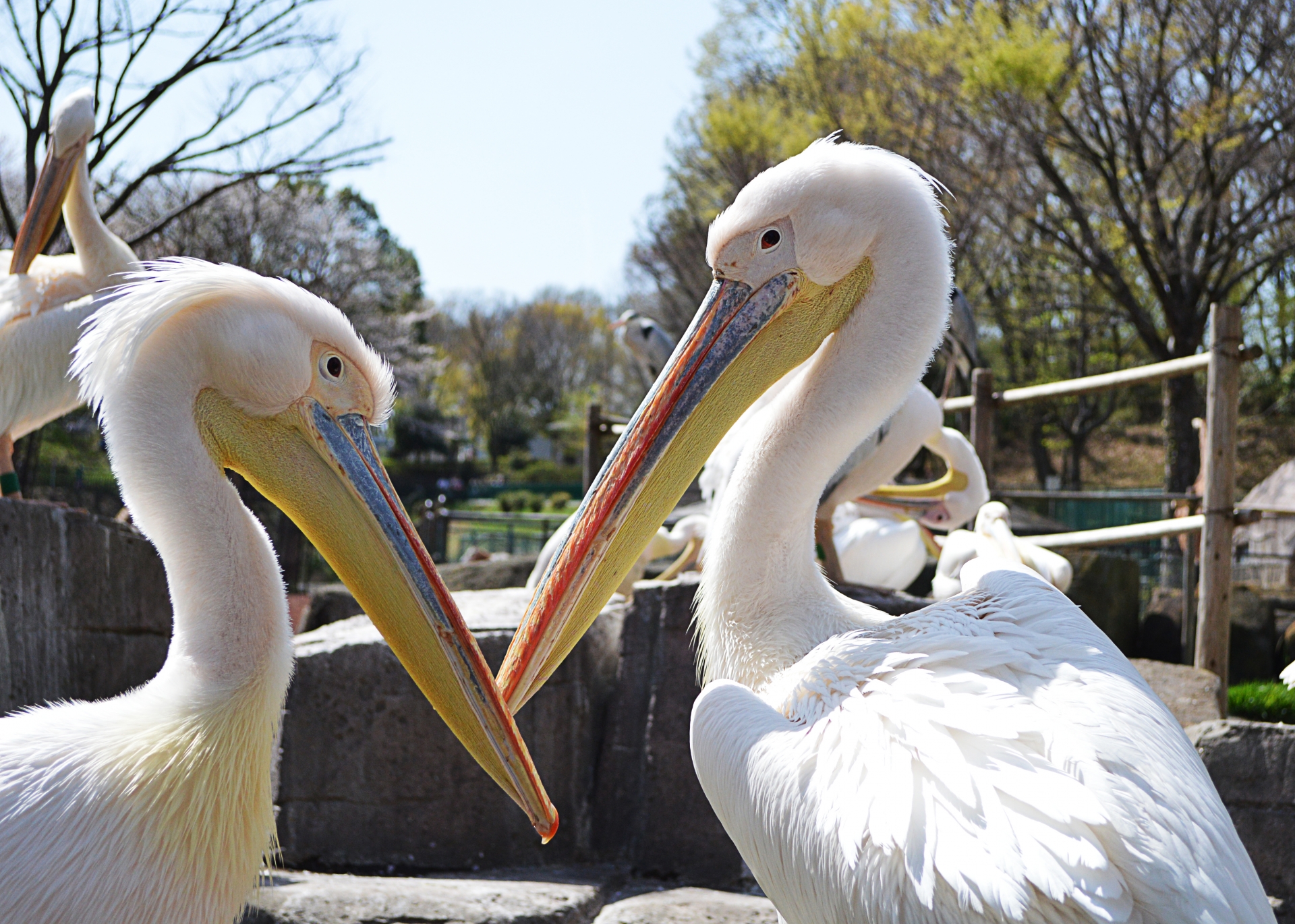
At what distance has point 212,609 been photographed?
6.68 ft

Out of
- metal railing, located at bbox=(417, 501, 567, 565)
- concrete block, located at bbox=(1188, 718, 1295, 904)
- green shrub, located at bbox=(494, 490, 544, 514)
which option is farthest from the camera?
green shrub, located at bbox=(494, 490, 544, 514)

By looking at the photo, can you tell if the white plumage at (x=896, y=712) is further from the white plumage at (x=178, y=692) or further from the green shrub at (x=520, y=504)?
the green shrub at (x=520, y=504)

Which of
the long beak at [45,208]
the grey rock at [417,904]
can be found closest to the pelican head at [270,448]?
the grey rock at [417,904]

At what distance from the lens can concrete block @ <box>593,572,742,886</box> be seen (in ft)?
13.7

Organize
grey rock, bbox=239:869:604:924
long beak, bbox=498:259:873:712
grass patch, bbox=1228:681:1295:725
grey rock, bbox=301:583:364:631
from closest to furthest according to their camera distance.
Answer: long beak, bbox=498:259:873:712
grey rock, bbox=239:869:604:924
grass patch, bbox=1228:681:1295:725
grey rock, bbox=301:583:364:631

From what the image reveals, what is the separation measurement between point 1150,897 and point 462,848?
3.34 metres

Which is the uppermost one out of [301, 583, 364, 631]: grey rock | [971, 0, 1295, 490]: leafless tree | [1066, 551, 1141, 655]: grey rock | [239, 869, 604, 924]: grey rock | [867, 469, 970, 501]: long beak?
[971, 0, 1295, 490]: leafless tree

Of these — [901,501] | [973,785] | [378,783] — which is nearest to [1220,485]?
[901,501]

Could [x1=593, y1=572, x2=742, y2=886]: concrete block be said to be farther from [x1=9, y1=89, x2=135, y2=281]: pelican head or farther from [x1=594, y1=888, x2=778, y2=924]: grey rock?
[x1=9, y1=89, x2=135, y2=281]: pelican head

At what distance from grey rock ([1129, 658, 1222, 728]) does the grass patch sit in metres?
0.57

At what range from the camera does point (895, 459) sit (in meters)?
5.31

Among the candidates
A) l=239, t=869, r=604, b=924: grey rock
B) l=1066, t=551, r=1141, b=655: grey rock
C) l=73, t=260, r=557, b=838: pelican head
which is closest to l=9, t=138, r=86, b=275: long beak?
l=239, t=869, r=604, b=924: grey rock

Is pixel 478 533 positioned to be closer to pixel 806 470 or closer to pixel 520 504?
pixel 520 504

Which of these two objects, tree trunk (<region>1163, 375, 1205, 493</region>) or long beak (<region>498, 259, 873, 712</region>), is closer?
long beak (<region>498, 259, 873, 712</region>)
